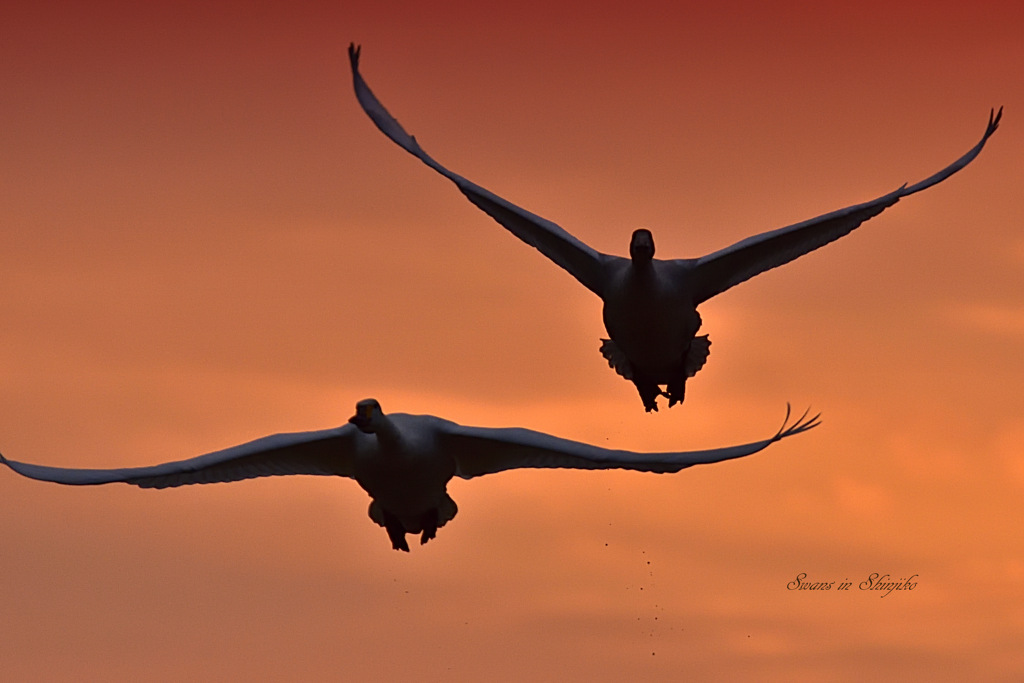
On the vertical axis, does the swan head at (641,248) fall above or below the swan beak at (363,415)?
above

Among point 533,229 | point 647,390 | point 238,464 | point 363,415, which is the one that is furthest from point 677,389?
point 238,464

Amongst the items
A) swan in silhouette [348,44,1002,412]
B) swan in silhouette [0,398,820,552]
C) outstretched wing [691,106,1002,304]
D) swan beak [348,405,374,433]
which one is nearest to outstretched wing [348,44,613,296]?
swan in silhouette [348,44,1002,412]

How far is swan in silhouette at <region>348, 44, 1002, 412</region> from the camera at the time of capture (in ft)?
97.2

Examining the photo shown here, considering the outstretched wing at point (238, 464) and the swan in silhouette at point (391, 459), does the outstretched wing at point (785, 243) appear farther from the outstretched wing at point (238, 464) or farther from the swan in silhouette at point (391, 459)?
the outstretched wing at point (238, 464)

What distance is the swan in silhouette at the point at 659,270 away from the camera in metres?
29.6

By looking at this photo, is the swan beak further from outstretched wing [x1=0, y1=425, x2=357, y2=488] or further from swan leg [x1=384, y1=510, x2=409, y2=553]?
swan leg [x1=384, y1=510, x2=409, y2=553]

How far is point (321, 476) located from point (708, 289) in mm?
5261

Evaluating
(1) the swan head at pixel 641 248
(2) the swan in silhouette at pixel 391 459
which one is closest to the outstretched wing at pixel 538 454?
(2) the swan in silhouette at pixel 391 459

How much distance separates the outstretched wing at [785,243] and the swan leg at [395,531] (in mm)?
4547

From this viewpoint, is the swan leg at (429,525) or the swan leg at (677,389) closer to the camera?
the swan leg at (429,525)

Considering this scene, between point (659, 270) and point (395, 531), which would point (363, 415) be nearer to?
point (395, 531)

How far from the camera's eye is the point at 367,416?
2802 cm

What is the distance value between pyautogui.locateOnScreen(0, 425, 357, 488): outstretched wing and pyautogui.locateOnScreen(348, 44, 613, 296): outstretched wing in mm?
3529

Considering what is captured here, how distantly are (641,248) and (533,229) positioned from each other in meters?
1.73
